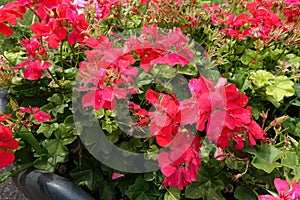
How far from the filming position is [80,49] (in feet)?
3.88

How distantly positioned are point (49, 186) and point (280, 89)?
686mm

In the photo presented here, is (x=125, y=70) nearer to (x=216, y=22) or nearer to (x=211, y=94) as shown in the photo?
(x=211, y=94)

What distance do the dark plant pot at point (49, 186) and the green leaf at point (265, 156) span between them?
1.27 feet

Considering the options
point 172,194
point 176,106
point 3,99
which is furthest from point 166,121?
point 3,99

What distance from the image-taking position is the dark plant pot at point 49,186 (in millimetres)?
905

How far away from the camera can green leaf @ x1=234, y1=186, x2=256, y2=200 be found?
0.94 metres

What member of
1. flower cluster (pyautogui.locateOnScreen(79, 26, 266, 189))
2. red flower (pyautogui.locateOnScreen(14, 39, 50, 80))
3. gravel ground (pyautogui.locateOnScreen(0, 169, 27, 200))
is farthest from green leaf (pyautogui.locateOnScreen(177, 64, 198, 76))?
gravel ground (pyautogui.locateOnScreen(0, 169, 27, 200))

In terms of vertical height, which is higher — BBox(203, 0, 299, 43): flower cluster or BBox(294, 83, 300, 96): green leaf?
BBox(203, 0, 299, 43): flower cluster

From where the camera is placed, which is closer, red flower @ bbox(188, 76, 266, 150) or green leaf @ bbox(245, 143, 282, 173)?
red flower @ bbox(188, 76, 266, 150)

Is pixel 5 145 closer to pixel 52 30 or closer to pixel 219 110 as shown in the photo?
pixel 52 30

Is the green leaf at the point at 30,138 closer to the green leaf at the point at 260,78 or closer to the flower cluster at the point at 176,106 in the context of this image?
the flower cluster at the point at 176,106

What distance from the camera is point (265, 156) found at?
2.97ft

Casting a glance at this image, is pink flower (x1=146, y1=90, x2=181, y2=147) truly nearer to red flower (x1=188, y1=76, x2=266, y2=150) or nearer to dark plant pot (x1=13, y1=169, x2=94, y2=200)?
red flower (x1=188, y1=76, x2=266, y2=150)

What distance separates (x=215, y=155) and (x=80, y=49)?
503mm
